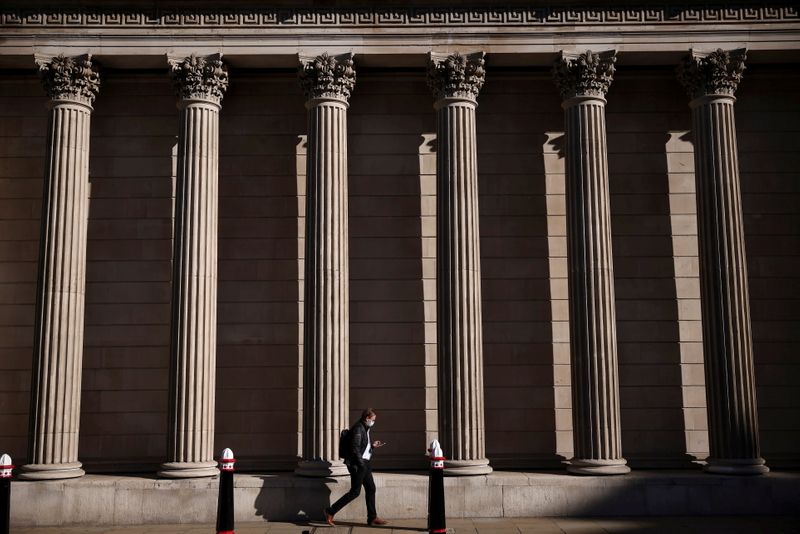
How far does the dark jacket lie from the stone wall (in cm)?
416

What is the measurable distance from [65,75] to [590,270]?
1431 cm

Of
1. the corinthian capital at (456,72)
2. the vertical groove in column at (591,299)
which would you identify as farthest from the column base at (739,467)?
the corinthian capital at (456,72)

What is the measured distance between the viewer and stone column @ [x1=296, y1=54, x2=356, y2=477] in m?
19.1

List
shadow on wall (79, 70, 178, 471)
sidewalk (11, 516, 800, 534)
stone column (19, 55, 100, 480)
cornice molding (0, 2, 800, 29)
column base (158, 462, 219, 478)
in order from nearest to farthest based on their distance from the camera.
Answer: sidewalk (11, 516, 800, 534) < column base (158, 462, 219, 478) < stone column (19, 55, 100, 480) < cornice molding (0, 2, 800, 29) < shadow on wall (79, 70, 178, 471)

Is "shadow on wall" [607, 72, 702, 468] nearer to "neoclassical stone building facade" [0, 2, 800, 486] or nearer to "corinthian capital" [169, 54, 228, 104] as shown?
"neoclassical stone building facade" [0, 2, 800, 486]

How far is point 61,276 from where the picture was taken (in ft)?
63.9

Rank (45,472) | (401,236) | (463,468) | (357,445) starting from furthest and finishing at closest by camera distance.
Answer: (401,236), (463,468), (45,472), (357,445)

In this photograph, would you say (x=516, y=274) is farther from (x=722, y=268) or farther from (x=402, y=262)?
(x=722, y=268)

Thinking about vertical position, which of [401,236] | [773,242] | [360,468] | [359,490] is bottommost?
[359,490]

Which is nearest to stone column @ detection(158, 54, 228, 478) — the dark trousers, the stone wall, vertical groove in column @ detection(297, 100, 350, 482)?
the stone wall

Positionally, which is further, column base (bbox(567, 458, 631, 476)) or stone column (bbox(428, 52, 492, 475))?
stone column (bbox(428, 52, 492, 475))

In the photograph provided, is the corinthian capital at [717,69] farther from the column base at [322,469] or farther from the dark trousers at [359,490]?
the column base at [322,469]

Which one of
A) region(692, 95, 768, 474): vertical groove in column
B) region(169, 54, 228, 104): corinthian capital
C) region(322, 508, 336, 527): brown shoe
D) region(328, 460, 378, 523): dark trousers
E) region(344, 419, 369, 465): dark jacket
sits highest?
region(169, 54, 228, 104): corinthian capital

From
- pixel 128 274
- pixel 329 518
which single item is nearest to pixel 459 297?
pixel 329 518
